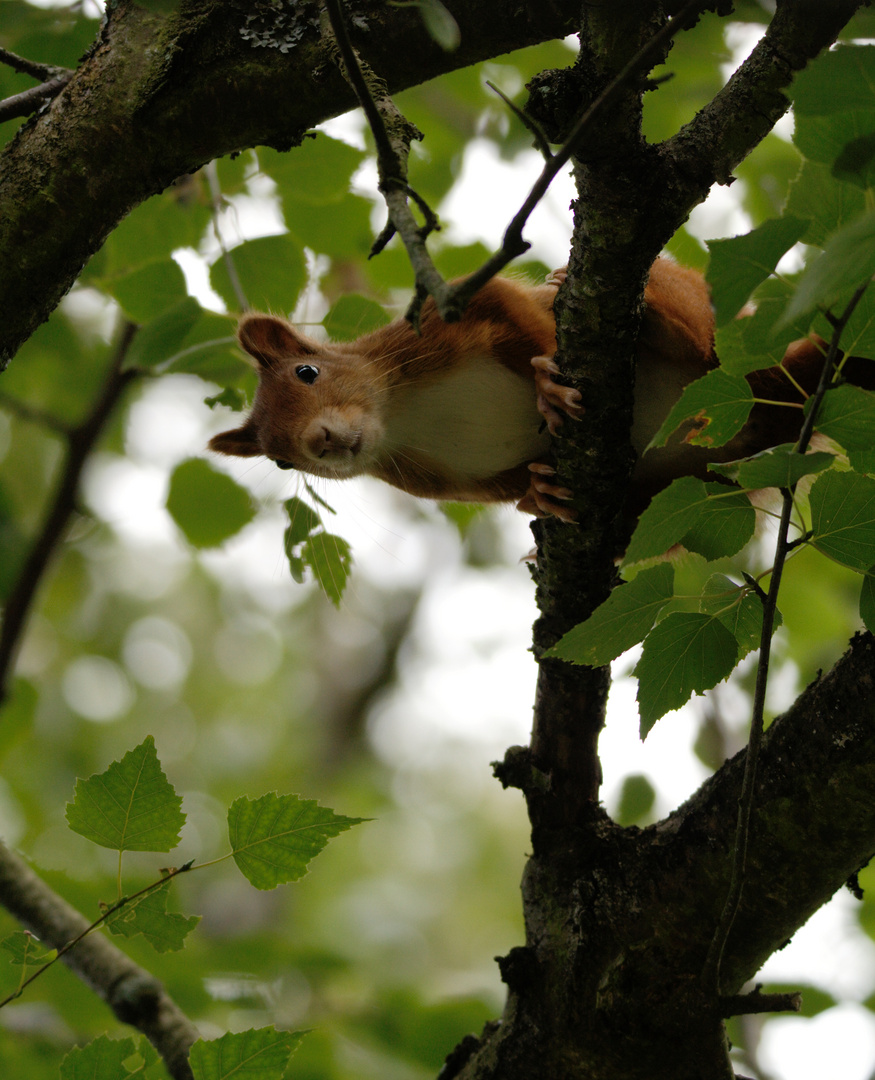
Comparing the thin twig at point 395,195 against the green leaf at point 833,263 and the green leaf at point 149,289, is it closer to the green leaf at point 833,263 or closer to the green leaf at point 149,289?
the green leaf at point 833,263

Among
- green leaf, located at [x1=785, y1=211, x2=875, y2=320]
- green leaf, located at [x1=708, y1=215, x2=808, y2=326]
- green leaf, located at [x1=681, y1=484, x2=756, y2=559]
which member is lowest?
green leaf, located at [x1=785, y1=211, x2=875, y2=320]

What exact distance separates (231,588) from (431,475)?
478 inches

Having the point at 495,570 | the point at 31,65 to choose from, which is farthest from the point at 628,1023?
the point at 495,570

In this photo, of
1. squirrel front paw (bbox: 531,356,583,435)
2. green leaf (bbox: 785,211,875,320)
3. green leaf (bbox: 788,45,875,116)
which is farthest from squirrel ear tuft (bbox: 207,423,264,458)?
green leaf (bbox: 785,211,875,320)

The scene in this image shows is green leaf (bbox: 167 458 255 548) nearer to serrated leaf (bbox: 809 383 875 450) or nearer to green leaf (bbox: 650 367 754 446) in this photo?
green leaf (bbox: 650 367 754 446)

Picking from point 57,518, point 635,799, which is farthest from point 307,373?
point 635,799

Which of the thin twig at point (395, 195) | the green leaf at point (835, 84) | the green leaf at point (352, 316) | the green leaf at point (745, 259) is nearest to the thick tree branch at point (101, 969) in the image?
the green leaf at point (352, 316)

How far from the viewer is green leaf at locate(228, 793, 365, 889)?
130 centimetres

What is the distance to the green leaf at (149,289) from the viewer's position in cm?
229

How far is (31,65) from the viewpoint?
159 centimetres

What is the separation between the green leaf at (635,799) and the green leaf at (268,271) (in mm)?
1430

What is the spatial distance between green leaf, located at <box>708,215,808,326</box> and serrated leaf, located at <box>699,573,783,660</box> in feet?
1.53

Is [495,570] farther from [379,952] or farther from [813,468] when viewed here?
[813,468]

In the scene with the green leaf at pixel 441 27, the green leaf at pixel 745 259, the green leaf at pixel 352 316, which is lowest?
the green leaf at pixel 745 259
